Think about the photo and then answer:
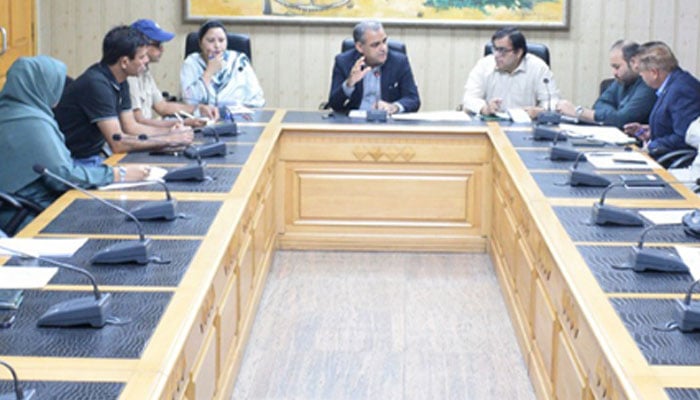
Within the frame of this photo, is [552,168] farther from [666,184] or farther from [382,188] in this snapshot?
[382,188]

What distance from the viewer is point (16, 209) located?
4691 mm

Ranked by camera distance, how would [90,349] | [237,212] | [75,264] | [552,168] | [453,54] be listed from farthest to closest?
[453,54] → [552,168] → [237,212] → [75,264] → [90,349]

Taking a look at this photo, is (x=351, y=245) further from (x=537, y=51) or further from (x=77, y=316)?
(x=77, y=316)

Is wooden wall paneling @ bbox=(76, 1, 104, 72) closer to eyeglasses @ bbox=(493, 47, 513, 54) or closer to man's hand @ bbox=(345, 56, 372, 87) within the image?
man's hand @ bbox=(345, 56, 372, 87)

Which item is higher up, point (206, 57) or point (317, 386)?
point (206, 57)

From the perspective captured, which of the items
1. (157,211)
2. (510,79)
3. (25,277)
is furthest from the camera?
(510,79)

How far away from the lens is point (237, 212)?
4.39m

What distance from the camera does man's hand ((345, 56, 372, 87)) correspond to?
6859 millimetres

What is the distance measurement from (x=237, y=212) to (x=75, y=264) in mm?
923

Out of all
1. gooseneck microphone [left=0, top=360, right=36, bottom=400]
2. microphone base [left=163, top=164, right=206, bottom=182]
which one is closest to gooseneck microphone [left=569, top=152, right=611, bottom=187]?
microphone base [left=163, top=164, right=206, bottom=182]

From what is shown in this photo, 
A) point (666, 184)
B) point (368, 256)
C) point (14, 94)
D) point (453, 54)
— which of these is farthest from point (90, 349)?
point (453, 54)

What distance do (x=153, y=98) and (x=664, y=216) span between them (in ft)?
11.5

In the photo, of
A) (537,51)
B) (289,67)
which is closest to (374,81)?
(537,51)

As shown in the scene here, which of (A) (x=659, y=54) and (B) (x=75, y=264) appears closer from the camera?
(B) (x=75, y=264)
